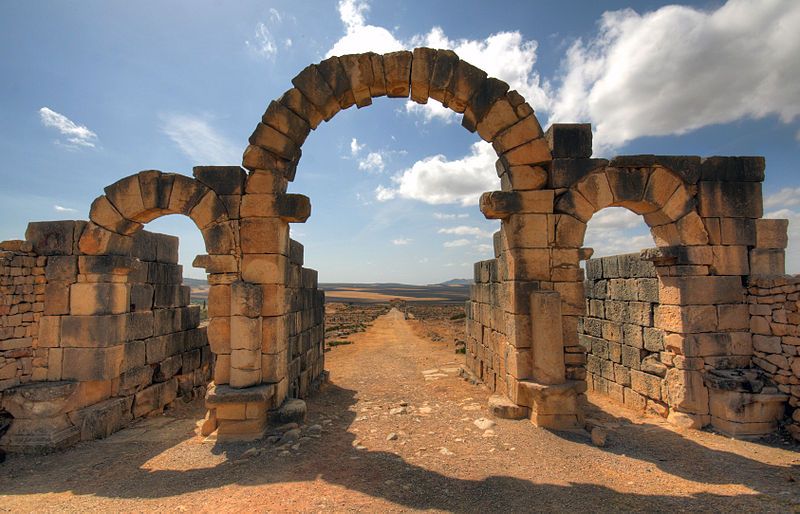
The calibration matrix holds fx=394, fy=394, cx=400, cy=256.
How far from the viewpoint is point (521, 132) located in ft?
22.4

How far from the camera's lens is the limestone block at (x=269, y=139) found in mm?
6805

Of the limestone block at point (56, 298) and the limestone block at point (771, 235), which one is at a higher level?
the limestone block at point (771, 235)

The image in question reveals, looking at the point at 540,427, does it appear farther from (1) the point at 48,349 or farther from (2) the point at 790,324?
(1) the point at 48,349

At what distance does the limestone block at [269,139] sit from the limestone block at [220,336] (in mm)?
2984

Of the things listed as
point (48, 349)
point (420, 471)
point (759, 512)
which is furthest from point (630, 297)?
Answer: point (48, 349)

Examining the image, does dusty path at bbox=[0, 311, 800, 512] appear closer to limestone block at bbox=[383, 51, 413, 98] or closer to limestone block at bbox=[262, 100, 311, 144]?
limestone block at bbox=[262, 100, 311, 144]

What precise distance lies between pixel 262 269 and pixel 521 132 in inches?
197

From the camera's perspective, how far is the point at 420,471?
196 inches

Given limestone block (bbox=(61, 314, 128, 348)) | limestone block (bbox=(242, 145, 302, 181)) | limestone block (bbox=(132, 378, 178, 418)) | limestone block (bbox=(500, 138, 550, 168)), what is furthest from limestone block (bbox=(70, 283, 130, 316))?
A: limestone block (bbox=(500, 138, 550, 168))

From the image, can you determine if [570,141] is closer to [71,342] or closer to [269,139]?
[269,139]

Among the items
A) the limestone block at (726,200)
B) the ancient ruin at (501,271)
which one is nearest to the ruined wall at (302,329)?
the ancient ruin at (501,271)

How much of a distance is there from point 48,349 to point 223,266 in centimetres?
340

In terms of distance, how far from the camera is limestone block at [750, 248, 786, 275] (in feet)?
22.6

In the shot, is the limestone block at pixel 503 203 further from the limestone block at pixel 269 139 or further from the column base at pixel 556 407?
the limestone block at pixel 269 139
